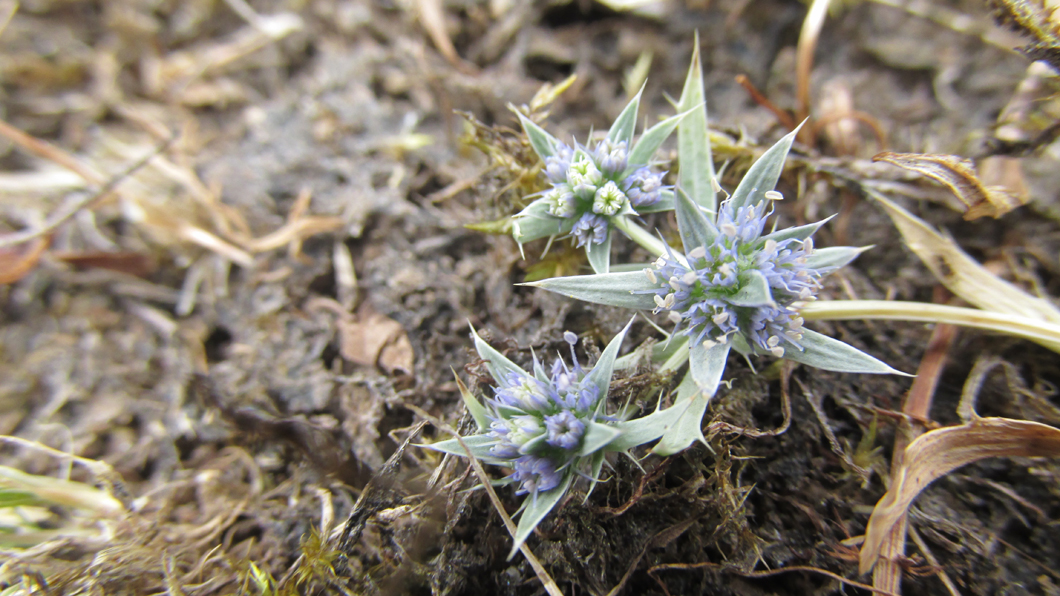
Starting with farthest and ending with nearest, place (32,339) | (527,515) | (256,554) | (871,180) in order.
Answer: (32,339)
(871,180)
(256,554)
(527,515)

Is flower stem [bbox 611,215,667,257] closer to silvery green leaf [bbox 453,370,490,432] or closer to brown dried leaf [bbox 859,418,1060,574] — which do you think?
silvery green leaf [bbox 453,370,490,432]

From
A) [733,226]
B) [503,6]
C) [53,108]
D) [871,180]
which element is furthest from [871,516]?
[53,108]

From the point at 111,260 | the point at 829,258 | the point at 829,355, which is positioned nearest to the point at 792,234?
the point at 829,258

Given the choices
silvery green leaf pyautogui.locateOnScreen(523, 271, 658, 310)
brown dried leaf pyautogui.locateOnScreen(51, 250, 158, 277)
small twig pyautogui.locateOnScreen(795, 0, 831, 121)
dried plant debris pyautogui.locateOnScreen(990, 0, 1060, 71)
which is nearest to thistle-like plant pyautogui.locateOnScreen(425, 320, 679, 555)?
silvery green leaf pyautogui.locateOnScreen(523, 271, 658, 310)

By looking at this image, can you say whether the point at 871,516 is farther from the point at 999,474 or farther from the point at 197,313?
the point at 197,313

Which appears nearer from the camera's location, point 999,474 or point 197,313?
point 999,474

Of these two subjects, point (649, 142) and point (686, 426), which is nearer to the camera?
point (686, 426)

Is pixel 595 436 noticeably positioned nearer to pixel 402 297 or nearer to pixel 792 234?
pixel 792 234
